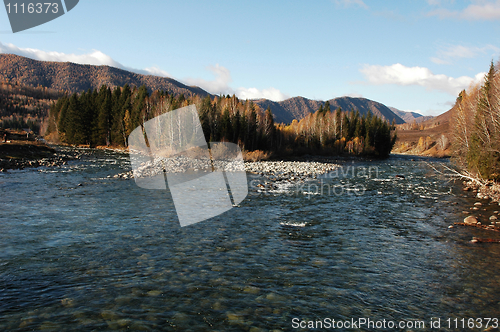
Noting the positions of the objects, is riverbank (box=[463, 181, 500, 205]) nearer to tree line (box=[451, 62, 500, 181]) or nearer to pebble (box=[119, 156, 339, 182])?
tree line (box=[451, 62, 500, 181])

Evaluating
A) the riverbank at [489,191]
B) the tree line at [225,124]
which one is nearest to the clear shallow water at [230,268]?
the riverbank at [489,191]

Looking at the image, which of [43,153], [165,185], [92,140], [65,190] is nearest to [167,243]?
[65,190]

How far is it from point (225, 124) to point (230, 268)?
5293 centimetres

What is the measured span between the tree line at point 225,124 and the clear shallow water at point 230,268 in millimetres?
44555

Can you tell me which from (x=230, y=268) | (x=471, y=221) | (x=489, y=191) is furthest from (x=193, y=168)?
(x=230, y=268)

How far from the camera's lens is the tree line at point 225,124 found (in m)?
62.0

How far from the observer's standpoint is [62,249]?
9.55m

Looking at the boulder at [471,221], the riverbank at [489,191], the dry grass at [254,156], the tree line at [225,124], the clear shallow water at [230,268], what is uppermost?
the tree line at [225,124]

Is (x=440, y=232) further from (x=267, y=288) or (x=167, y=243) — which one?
(x=167, y=243)

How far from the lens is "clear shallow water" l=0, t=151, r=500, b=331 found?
6.32 m

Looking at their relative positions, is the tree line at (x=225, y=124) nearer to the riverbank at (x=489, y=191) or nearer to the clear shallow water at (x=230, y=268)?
the riverbank at (x=489, y=191)

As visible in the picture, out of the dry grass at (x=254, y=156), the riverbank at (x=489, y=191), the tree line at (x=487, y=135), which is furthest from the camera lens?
the dry grass at (x=254, y=156)

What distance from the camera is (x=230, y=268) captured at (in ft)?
28.4

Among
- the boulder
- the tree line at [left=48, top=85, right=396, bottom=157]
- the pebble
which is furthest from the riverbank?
the tree line at [left=48, top=85, right=396, bottom=157]
